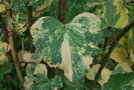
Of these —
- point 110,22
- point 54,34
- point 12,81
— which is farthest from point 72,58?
point 12,81

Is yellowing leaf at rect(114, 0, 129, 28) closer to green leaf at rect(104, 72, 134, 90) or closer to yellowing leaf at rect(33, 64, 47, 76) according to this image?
green leaf at rect(104, 72, 134, 90)

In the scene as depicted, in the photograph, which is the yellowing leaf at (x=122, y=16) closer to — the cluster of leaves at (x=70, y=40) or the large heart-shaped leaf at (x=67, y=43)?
the cluster of leaves at (x=70, y=40)

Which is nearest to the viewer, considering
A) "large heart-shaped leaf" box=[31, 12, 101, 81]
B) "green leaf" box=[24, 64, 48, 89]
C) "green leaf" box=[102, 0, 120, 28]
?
"large heart-shaped leaf" box=[31, 12, 101, 81]

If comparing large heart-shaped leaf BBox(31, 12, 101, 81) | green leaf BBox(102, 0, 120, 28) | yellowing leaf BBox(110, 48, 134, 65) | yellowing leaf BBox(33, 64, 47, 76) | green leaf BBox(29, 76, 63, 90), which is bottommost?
green leaf BBox(29, 76, 63, 90)

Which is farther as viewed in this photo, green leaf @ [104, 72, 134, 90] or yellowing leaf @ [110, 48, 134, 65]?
yellowing leaf @ [110, 48, 134, 65]

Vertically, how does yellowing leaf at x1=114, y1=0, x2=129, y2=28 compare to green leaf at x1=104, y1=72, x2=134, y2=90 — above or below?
above

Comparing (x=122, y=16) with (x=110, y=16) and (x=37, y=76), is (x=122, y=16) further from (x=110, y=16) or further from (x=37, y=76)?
(x=37, y=76)

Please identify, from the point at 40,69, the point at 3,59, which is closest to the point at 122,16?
the point at 40,69

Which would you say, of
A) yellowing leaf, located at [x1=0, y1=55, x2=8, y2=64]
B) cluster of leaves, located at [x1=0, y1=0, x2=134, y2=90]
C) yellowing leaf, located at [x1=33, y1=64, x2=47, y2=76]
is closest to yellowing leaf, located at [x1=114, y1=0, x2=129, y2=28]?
cluster of leaves, located at [x1=0, y1=0, x2=134, y2=90]
